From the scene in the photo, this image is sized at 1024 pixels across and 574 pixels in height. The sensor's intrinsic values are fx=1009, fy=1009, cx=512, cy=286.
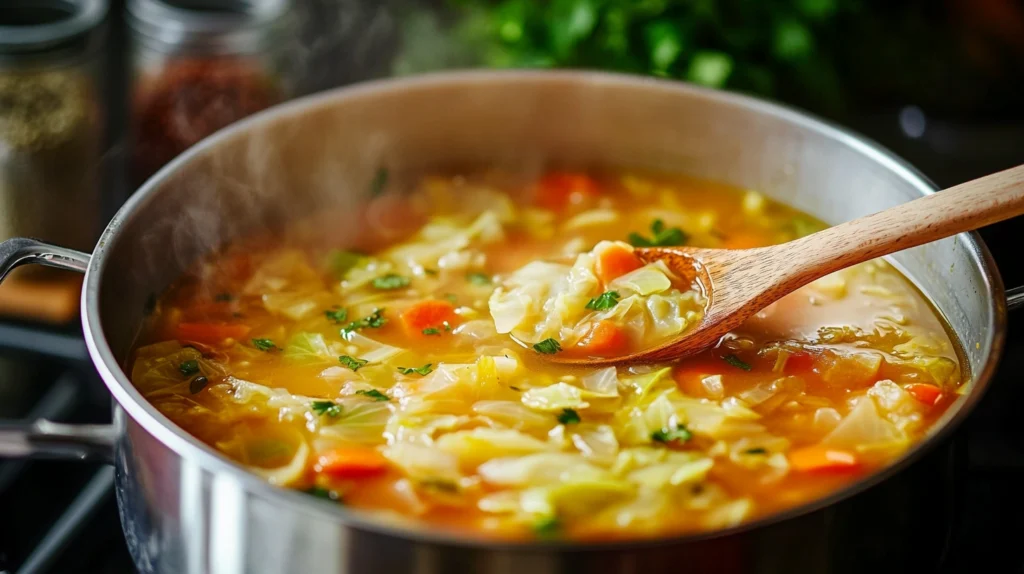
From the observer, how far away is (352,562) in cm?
154

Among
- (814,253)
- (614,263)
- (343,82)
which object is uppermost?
(343,82)

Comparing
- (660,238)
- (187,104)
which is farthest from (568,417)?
(187,104)

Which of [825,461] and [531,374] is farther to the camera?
[531,374]

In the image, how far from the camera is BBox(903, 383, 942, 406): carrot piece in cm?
220

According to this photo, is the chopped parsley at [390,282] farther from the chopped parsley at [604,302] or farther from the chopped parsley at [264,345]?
the chopped parsley at [604,302]

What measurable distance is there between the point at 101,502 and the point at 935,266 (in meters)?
2.19

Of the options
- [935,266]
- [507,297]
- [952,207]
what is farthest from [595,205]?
[952,207]

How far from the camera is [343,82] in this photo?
4.13 metres

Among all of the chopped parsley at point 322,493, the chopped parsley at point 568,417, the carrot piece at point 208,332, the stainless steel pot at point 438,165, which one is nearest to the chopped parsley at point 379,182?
the stainless steel pot at point 438,165

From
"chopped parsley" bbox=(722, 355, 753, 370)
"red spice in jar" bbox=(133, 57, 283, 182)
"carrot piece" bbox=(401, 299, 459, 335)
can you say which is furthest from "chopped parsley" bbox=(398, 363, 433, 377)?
"red spice in jar" bbox=(133, 57, 283, 182)

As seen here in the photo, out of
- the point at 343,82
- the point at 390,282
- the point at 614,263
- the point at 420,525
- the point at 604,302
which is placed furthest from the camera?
the point at 343,82

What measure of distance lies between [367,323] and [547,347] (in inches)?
18.7

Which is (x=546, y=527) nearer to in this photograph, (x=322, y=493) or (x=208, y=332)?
(x=322, y=493)

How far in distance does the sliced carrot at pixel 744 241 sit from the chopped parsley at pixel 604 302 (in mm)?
627
